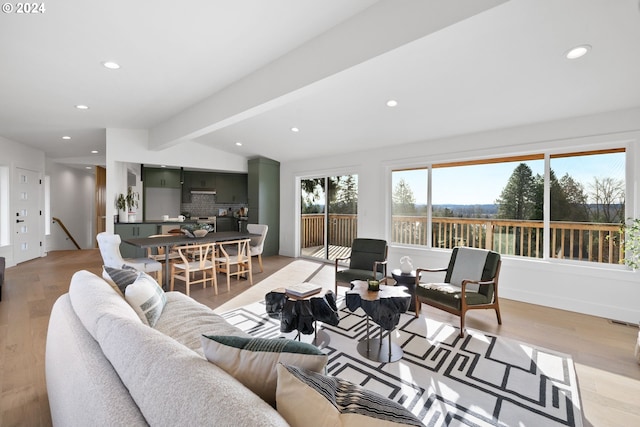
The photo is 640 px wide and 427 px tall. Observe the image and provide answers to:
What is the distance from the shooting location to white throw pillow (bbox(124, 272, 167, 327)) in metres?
1.75

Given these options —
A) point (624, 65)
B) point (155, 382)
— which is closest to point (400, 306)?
point (155, 382)

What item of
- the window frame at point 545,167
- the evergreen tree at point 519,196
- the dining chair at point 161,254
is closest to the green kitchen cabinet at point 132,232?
the dining chair at point 161,254

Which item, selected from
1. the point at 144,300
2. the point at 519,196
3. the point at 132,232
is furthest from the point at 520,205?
the point at 132,232

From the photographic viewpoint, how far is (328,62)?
2.30 meters

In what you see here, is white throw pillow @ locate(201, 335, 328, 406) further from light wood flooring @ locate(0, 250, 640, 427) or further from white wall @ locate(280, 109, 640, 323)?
white wall @ locate(280, 109, 640, 323)

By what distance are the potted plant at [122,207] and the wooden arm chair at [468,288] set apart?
5.66 metres

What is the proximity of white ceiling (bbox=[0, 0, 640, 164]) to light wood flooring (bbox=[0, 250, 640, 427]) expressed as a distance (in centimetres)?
244

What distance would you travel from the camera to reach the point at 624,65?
8.02 feet

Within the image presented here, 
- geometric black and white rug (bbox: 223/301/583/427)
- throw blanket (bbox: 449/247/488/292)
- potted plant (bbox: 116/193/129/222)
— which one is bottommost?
geometric black and white rug (bbox: 223/301/583/427)

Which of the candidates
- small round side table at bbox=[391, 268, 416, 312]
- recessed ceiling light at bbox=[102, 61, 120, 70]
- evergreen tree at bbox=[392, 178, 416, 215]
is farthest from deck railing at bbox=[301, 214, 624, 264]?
recessed ceiling light at bbox=[102, 61, 120, 70]

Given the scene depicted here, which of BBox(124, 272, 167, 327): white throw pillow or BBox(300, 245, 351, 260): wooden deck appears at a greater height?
BBox(124, 272, 167, 327): white throw pillow

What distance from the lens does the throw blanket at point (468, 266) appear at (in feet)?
10.5

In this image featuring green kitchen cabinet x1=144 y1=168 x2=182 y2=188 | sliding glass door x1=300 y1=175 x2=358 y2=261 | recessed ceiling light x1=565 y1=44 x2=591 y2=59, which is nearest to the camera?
recessed ceiling light x1=565 y1=44 x2=591 y2=59

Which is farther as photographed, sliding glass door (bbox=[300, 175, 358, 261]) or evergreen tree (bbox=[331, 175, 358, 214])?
sliding glass door (bbox=[300, 175, 358, 261])
